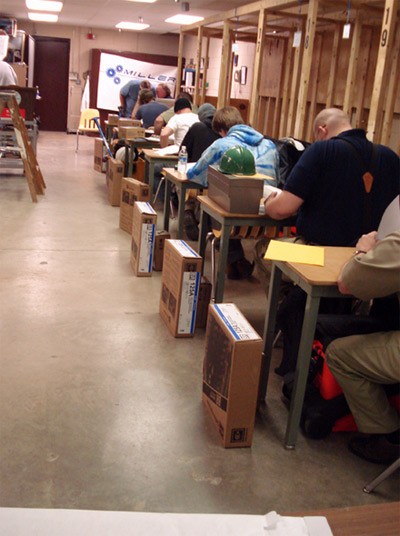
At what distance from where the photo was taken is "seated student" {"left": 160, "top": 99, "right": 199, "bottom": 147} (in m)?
5.96

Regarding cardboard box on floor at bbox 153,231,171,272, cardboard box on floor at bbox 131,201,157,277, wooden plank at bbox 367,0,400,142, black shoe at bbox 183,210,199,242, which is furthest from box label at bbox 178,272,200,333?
wooden plank at bbox 367,0,400,142

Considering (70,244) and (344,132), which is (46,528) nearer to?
(344,132)

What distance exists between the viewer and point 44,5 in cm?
1059

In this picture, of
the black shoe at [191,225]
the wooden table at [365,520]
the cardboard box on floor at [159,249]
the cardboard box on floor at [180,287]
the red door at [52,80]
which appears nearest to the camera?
the wooden table at [365,520]

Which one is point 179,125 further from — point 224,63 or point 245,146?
point 224,63

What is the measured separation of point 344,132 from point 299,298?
85 cm

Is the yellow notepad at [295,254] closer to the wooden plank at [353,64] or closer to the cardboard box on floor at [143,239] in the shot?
the cardboard box on floor at [143,239]

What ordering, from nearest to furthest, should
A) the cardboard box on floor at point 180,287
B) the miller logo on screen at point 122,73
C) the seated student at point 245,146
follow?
the cardboard box on floor at point 180,287 → the seated student at point 245,146 → the miller logo on screen at point 122,73

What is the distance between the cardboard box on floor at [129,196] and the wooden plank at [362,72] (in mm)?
3297

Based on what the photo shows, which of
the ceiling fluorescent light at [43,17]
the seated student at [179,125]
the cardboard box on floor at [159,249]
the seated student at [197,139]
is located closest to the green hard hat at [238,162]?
the cardboard box on floor at [159,249]

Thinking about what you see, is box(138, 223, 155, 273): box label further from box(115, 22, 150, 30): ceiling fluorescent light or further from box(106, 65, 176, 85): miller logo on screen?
box(106, 65, 176, 85): miller logo on screen

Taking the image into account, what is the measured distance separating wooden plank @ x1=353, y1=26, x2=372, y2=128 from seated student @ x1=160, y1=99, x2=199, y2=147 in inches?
89.4

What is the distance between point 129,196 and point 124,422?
321cm

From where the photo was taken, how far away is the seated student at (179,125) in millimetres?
5965
